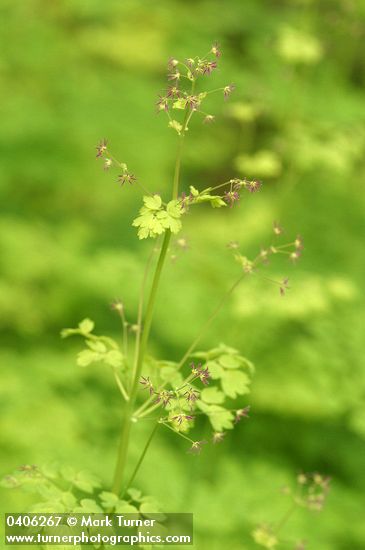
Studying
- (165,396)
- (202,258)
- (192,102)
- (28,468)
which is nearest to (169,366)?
(165,396)

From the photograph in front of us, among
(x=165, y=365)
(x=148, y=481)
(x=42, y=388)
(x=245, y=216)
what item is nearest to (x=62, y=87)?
(x=245, y=216)

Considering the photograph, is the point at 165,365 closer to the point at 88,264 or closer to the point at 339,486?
the point at 339,486

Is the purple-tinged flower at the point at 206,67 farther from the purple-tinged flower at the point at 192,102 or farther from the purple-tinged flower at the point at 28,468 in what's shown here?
the purple-tinged flower at the point at 28,468

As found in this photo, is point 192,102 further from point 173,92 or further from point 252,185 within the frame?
point 252,185

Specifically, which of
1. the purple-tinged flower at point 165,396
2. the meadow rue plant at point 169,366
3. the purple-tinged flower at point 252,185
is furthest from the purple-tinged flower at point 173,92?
the purple-tinged flower at point 165,396

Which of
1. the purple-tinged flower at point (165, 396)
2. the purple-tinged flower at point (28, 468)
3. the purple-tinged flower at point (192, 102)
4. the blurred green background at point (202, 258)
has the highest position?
the blurred green background at point (202, 258)

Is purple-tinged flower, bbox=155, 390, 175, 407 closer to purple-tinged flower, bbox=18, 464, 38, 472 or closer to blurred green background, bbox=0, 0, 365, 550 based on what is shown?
purple-tinged flower, bbox=18, 464, 38, 472
